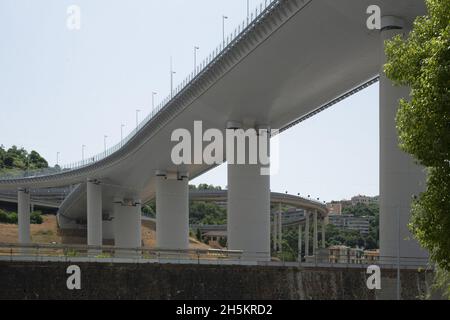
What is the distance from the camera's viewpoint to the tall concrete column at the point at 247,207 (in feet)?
186

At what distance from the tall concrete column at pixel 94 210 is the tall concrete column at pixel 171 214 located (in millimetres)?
Answer: 12480

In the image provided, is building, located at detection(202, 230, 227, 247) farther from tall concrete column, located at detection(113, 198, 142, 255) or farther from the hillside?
tall concrete column, located at detection(113, 198, 142, 255)

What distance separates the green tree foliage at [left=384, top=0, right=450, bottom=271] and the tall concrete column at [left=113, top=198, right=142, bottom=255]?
84.2 m

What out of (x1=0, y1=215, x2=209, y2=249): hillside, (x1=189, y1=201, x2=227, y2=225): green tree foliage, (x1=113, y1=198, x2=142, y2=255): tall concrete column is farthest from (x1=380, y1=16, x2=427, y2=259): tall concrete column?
(x1=189, y1=201, x2=227, y2=225): green tree foliage

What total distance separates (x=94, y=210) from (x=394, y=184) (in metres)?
58.0

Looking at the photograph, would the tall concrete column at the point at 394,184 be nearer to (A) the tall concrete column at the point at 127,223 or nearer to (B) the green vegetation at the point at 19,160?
(A) the tall concrete column at the point at 127,223

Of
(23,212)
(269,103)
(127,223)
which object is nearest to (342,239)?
(127,223)

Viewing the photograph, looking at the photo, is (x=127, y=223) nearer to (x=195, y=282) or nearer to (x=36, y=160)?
(x=195, y=282)

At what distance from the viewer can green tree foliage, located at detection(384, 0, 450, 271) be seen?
581 inches

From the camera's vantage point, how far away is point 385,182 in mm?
35281

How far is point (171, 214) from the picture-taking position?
77688 millimetres

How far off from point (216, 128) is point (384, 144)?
88.5 ft

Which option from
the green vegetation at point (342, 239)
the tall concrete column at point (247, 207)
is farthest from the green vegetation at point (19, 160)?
the tall concrete column at point (247, 207)
